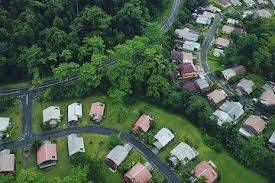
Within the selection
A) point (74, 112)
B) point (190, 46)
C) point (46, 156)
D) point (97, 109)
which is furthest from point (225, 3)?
point (46, 156)

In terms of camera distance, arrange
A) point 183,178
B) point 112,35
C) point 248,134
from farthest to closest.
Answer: point 112,35 < point 248,134 < point 183,178

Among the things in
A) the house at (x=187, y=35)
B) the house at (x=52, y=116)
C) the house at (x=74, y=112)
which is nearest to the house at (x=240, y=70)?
the house at (x=187, y=35)

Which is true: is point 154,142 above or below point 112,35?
below

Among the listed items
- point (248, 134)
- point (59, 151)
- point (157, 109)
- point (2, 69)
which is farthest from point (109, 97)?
point (248, 134)

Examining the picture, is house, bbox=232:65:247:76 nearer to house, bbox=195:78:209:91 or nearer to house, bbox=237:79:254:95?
house, bbox=237:79:254:95

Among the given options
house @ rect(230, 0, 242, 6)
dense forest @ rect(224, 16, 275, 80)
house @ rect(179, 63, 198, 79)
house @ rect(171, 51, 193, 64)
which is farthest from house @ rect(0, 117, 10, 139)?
house @ rect(230, 0, 242, 6)

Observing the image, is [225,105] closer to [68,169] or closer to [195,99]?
[195,99]
